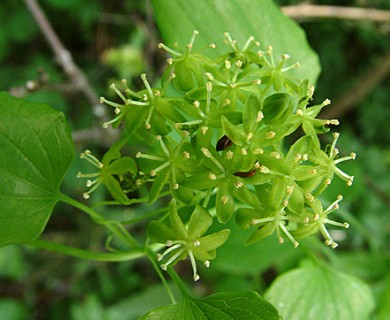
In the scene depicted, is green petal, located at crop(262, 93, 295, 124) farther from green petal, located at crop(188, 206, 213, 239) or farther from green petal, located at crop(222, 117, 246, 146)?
green petal, located at crop(188, 206, 213, 239)

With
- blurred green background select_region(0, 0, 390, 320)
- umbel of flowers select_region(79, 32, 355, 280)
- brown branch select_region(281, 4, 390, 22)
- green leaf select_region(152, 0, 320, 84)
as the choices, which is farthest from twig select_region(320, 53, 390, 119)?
umbel of flowers select_region(79, 32, 355, 280)

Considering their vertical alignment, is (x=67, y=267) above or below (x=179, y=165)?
below

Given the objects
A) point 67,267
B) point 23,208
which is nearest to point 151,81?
point 67,267

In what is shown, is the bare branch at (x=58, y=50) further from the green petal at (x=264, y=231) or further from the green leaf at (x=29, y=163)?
the green petal at (x=264, y=231)

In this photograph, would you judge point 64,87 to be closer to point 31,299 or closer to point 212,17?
point 212,17

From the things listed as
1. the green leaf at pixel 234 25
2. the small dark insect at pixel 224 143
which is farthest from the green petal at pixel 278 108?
the green leaf at pixel 234 25

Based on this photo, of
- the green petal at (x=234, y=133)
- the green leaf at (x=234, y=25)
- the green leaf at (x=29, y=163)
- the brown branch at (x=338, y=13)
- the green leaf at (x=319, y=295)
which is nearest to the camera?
the green petal at (x=234, y=133)

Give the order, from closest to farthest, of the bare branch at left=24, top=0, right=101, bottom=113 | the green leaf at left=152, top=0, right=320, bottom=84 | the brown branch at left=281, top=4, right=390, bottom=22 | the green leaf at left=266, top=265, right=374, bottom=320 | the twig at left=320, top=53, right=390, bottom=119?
1. the green leaf at left=152, top=0, right=320, bottom=84
2. the green leaf at left=266, top=265, right=374, bottom=320
3. the bare branch at left=24, top=0, right=101, bottom=113
4. the brown branch at left=281, top=4, right=390, bottom=22
5. the twig at left=320, top=53, right=390, bottom=119
